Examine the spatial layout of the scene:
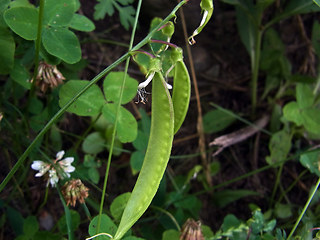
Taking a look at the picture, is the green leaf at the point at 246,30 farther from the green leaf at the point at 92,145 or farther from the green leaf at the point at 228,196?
the green leaf at the point at 92,145

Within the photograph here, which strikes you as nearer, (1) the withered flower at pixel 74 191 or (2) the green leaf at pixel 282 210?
(1) the withered flower at pixel 74 191

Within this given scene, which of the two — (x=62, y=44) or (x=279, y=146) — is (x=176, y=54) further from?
(x=279, y=146)

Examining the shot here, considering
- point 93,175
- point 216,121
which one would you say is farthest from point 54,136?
point 216,121

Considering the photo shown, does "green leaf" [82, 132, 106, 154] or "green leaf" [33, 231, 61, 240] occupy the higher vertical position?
"green leaf" [82, 132, 106, 154]

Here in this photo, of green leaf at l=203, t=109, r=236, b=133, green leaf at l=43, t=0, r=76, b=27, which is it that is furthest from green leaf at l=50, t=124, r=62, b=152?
green leaf at l=203, t=109, r=236, b=133

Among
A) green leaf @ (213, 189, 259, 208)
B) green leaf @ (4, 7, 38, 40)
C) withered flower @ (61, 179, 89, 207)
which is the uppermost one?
green leaf @ (4, 7, 38, 40)

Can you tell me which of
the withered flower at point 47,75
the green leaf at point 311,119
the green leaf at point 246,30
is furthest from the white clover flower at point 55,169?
the green leaf at point 246,30

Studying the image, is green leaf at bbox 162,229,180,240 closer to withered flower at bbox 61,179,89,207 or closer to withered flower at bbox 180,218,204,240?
withered flower at bbox 180,218,204,240

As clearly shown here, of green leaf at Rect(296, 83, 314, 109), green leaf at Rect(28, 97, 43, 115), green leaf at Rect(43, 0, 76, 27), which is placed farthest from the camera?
green leaf at Rect(296, 83, 314, 109)
